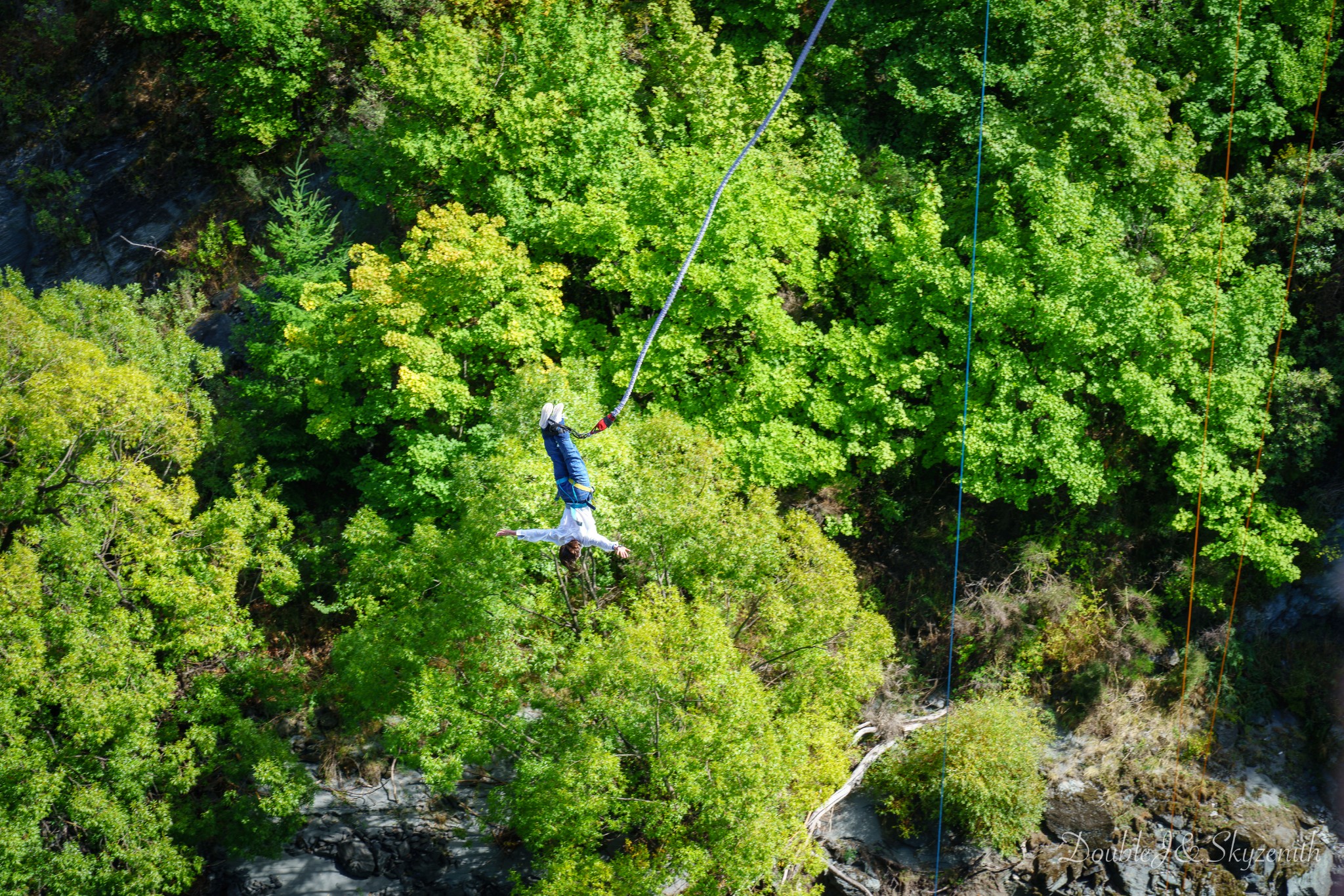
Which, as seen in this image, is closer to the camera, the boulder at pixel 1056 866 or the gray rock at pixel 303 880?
the gray rock at pixel 303 880

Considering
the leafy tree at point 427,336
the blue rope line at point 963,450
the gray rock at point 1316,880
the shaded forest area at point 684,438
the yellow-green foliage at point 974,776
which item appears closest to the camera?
the shaded forest area at point 684,438

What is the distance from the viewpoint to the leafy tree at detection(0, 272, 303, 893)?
1856 cm

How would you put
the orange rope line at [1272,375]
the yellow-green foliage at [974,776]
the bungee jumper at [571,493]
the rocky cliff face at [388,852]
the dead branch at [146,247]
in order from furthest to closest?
1. the dead branch at [146,247]
2. the orange rope line at [1272,375]
3. the rocky cliff face at [388,852]
4. the yellow-green foliage at [974,776]
5. the bungee jumper at [571,493]

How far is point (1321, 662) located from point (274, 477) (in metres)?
24.5

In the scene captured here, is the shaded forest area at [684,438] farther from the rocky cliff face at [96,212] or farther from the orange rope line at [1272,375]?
the rocky cliff face at [96,212]

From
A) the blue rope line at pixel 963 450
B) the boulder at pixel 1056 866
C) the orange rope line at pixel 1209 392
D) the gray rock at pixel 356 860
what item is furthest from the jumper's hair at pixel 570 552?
the orange rope line at pixel 1209 392

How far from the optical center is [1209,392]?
23484 millimetres

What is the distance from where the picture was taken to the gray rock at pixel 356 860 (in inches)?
902

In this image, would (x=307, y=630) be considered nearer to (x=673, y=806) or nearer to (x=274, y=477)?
(x=274, y=477)

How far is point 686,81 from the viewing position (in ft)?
79.8

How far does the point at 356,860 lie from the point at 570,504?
12.1 meters

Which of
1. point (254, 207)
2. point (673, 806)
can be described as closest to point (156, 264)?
point (254, 207)

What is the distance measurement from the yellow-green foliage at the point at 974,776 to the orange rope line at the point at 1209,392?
432 cm

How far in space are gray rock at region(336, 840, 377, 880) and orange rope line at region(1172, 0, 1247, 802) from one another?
17533 millimetres
